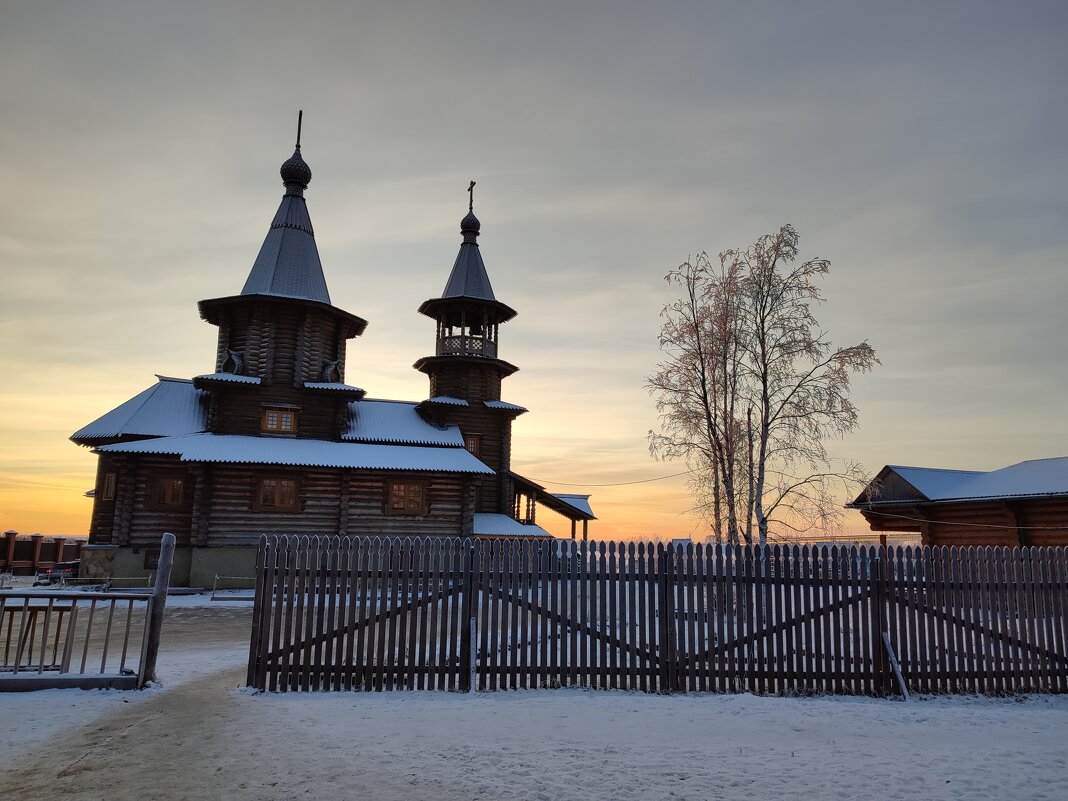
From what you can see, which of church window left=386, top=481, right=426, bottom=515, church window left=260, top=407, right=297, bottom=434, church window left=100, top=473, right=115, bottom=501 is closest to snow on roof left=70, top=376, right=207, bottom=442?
church window left=100, top=473, right=115, bottom=501

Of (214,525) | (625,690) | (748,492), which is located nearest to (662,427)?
(748,492)

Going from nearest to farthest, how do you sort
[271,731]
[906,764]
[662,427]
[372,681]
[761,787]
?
[761,787], [906,764], [271,731], [372,681], [662,427]

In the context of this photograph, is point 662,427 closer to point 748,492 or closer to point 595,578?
point 748,492

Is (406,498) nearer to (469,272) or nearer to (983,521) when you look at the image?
(469,272)

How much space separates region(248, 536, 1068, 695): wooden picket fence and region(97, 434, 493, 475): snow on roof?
17.9 m

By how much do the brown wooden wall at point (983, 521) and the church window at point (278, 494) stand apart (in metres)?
24.2

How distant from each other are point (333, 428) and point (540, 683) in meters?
23.9

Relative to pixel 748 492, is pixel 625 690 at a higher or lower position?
lower

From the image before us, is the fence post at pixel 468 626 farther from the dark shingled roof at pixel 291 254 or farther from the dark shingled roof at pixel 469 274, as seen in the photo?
the dark shingled roof at pixel 469 274

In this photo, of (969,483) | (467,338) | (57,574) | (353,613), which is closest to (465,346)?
(467,338)

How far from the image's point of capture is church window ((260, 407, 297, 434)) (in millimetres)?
30047

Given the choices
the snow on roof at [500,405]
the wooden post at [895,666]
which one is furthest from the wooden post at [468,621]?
the snow on roof at [500,405]

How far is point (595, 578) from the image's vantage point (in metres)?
9.77

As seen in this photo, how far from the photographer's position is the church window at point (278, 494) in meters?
27.5
